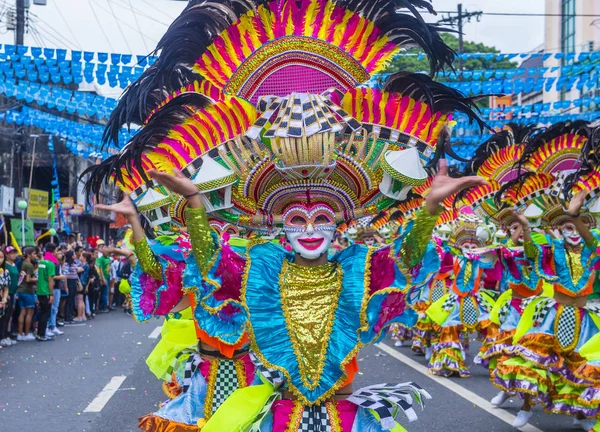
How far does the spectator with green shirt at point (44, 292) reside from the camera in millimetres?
15602

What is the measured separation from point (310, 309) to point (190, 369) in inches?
63.0

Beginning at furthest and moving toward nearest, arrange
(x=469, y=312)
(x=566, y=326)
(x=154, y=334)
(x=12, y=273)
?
(x=154, y=334) < (x=12, y=273) < (x=469, y=312) < (x=566, y=326)

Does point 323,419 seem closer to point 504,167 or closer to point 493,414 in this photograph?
point 493,414

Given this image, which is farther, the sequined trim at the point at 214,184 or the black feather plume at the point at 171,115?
the black feather plume at the point at 171,115

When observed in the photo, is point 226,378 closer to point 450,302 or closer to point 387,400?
point 387,400

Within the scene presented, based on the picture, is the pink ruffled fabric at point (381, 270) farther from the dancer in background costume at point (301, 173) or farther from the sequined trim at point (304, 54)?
the sequined trim at point (304, 54)

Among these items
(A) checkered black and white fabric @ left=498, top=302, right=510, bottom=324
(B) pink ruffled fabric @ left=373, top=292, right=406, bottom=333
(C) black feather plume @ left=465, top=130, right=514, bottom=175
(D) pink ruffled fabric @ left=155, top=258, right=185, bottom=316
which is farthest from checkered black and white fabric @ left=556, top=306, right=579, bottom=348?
(D) pink ruffled fabric @ left=155, top=258, right=185, bottom=316

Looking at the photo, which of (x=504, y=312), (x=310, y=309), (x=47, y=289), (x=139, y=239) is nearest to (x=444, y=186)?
(x=310, y=309)

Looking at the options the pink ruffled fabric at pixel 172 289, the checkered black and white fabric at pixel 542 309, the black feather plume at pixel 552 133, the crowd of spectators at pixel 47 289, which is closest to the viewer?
the pink ruffled fabric at pixel 172 289

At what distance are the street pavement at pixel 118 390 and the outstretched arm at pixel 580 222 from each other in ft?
5.65

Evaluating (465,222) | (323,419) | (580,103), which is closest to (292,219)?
(323,419)

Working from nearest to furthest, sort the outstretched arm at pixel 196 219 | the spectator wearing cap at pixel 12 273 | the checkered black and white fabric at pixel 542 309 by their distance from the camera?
the outstretched arm at pixel 196 219 < the checkered black and white fabric at pixel 542 309 < the spectator wearing cap at pixel 12 273

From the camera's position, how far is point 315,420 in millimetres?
4484

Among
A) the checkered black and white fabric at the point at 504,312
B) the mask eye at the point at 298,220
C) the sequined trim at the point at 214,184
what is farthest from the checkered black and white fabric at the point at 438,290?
the sequined trim at the point at 214,184
